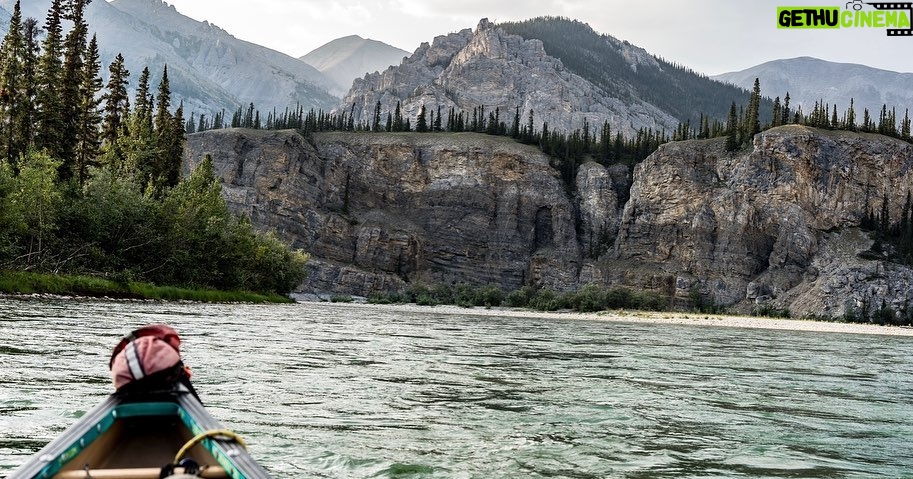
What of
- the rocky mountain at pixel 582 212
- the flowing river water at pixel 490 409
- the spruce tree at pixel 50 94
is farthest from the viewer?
the rocky mountain at pixel 582 212

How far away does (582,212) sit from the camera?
16488cm

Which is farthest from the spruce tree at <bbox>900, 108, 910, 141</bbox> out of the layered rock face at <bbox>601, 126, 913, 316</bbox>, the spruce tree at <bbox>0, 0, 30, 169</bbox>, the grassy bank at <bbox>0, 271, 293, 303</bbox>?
the spruce tree at <bbox>0, 0, 30, 169</bbox>

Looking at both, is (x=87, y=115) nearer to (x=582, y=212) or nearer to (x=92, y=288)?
(x=92, y=288)

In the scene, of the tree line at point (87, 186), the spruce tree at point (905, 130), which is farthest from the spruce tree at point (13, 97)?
the spruce tree at point (905, 130)

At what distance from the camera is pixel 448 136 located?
17662cm

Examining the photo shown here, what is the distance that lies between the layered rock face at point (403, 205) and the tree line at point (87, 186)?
64.9 m

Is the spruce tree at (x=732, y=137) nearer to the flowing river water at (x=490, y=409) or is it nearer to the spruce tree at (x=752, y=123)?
the spruce tree at (x=752, y=123)

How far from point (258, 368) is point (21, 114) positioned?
2002 inches

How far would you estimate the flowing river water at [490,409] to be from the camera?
1109 centimetres

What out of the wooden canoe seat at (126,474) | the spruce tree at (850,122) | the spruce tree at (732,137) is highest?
the spruce tree at (850,122)

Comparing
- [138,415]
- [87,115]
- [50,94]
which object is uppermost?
[50,94]

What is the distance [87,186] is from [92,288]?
1042 cm

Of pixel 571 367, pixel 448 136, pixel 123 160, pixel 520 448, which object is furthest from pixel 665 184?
pixel 520 448

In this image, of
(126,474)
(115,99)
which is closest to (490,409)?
(126,474)
